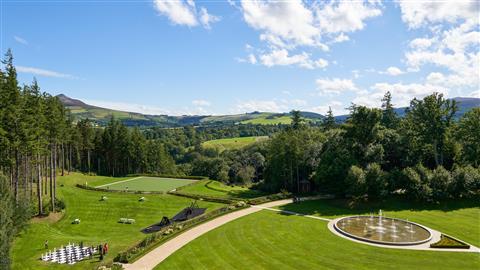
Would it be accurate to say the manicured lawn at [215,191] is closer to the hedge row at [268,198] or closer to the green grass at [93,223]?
the hedge row at [268,198]

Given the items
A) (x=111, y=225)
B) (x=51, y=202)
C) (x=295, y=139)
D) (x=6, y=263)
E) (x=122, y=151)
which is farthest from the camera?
(x=122, y=151)

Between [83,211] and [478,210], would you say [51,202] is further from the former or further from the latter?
[478,210]

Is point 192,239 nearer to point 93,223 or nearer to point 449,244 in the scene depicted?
point 93,223

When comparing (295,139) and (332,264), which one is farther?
(295,139)

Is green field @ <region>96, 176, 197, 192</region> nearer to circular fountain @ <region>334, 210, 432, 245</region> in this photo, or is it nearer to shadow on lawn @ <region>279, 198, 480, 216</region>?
shadow on lawn @ <region>279, 198, 480, 216</region>

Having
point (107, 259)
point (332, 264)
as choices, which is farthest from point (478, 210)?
point (107, 259)

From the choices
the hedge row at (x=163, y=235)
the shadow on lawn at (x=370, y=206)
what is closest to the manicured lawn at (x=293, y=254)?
the hedge row at (x=163, y=235)
